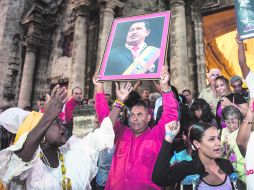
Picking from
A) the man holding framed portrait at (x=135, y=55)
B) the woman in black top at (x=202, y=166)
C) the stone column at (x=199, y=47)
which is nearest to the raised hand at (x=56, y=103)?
the woman in black top at (x=202, y=166)

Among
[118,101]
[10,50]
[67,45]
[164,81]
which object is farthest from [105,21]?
[164,81]

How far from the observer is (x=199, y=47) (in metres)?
10.8

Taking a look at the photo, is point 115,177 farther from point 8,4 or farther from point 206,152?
point 8,4

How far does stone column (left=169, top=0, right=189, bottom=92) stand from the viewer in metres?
9.61

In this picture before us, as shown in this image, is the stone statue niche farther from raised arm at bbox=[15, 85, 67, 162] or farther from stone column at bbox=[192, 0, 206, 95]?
raised arm at bbox=[15, 85, 67, 162]

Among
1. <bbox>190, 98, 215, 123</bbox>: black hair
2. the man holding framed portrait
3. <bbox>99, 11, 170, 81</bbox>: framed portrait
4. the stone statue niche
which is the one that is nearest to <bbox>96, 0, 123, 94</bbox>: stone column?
the stone statue niche

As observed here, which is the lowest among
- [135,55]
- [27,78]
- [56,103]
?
[56,103]

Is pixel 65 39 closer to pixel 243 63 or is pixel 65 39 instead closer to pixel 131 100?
pixel 131 100

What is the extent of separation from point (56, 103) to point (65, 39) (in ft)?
48.0

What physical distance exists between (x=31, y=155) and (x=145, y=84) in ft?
31.7

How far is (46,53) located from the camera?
16844 millimetres

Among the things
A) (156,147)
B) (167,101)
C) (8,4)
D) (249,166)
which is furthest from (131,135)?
(8,4)

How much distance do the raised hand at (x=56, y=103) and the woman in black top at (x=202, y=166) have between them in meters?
1.08

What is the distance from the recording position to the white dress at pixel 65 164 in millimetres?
2047
